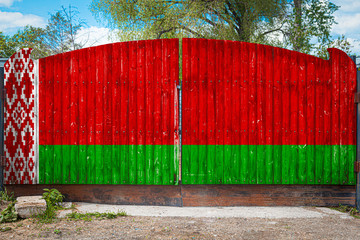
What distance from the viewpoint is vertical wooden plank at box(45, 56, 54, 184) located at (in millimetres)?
4953

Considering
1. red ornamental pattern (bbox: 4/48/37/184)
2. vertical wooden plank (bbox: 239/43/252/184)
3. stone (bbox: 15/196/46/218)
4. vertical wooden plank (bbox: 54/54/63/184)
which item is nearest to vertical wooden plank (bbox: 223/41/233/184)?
vertical wooden plank (bbox: 239/43/252/184)

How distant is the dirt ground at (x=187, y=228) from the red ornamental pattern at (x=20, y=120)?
1042 millimetres

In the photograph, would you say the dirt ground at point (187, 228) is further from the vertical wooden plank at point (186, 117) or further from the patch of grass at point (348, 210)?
the vertical wooden plank at point (186, 117)

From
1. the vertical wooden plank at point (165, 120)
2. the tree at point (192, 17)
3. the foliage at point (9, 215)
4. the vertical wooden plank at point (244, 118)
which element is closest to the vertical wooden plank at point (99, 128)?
the vertical wooden plank at point (165, 120)

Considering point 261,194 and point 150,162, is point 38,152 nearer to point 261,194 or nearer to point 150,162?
point 150,162

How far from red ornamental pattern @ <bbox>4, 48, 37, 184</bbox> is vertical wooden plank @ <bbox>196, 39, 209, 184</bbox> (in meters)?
2.65

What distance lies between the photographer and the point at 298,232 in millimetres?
3885

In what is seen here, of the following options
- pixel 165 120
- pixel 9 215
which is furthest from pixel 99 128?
pixel 9 215

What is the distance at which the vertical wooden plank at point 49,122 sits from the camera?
4.95 meters

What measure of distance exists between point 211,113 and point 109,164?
5.93 feet

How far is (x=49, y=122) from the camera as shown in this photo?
4.95 m

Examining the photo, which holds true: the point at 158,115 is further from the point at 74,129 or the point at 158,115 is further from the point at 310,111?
the point at 310,111

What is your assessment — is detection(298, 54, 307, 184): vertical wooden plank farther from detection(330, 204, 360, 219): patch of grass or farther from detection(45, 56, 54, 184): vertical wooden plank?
detection(45, 56, 54, 184): vertical wooden plank

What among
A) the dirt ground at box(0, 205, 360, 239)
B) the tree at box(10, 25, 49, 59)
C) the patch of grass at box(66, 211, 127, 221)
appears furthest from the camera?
the tree at box(10, 25, 49, 59)
